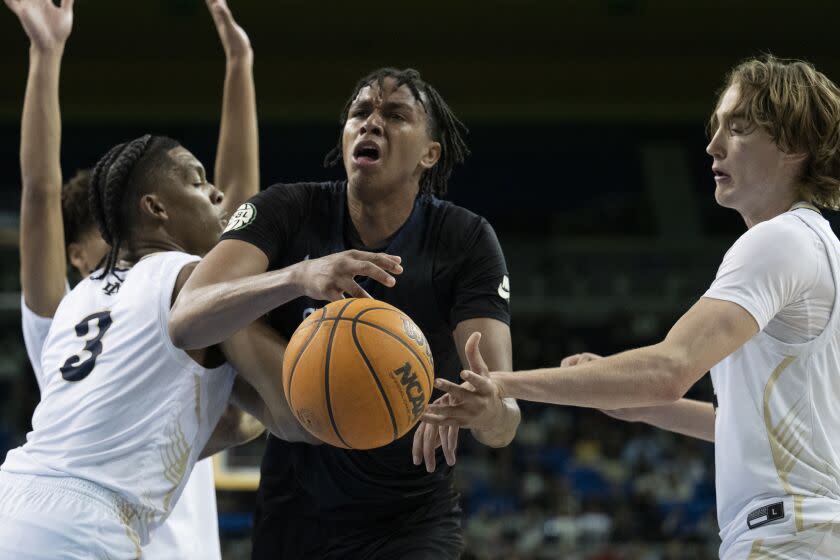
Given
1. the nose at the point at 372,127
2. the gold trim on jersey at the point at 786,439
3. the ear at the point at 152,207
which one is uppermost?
the nose at the point at 372,127

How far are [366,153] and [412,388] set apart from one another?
41.9 inches

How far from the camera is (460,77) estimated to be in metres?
14.0

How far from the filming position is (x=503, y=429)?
300 cm

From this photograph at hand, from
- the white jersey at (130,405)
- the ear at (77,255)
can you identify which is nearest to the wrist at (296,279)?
the white jersey at (130,405)

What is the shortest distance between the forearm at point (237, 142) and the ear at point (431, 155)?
100 centimetres

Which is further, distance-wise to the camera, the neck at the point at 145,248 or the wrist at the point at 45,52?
the wrist at the point at 45,52

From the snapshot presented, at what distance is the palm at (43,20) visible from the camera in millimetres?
4062

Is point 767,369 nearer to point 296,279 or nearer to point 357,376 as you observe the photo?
point 357,376

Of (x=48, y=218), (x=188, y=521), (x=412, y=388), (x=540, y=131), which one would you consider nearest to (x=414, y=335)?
(x=412, y=388)

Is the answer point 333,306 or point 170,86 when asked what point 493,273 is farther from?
point 170,86

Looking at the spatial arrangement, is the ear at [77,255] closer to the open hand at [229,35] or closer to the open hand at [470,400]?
the open hand at [229,35]

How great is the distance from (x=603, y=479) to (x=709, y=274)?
3182mm

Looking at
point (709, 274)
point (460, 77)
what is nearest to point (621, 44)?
point (460, 77)

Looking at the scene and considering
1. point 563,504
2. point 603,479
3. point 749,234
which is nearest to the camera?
point 749,234
